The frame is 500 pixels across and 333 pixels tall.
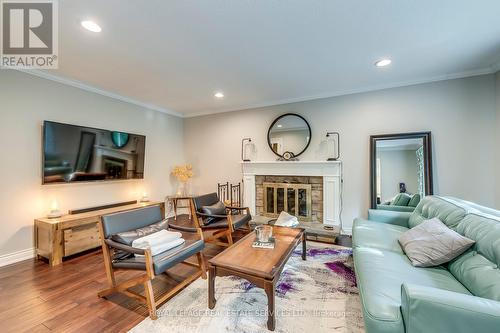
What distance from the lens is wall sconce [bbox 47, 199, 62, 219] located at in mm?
3054

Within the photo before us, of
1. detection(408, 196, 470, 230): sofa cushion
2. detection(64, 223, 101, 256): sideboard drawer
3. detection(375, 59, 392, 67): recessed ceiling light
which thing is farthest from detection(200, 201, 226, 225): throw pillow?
detection(375, 59, 392, 67): recessed ceiling light

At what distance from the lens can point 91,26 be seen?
208 centimetres

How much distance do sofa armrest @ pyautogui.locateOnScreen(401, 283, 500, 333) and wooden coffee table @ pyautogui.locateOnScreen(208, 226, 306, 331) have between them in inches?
34.5

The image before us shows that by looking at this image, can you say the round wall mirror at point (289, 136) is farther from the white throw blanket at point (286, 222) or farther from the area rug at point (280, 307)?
the area rug at point (280, 307)

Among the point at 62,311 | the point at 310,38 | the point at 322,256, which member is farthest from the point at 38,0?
the point at 322,256

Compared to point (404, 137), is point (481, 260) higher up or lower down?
lower down

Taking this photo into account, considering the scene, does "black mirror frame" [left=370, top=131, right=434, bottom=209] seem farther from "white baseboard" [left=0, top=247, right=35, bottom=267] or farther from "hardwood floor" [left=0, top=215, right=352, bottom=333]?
"white baseboard" [left=0, top=247, right=35, bottom=267]

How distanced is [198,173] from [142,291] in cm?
340

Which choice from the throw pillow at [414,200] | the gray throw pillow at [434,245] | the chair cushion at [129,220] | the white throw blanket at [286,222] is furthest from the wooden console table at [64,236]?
the throw pillow at [414,200]

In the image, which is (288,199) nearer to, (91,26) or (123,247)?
(123,247)

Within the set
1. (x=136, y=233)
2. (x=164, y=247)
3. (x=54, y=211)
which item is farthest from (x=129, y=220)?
(x=54, y=211)

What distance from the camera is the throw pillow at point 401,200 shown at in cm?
341

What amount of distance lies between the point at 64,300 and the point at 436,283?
314 cm

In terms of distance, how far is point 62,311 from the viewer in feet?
6.29
